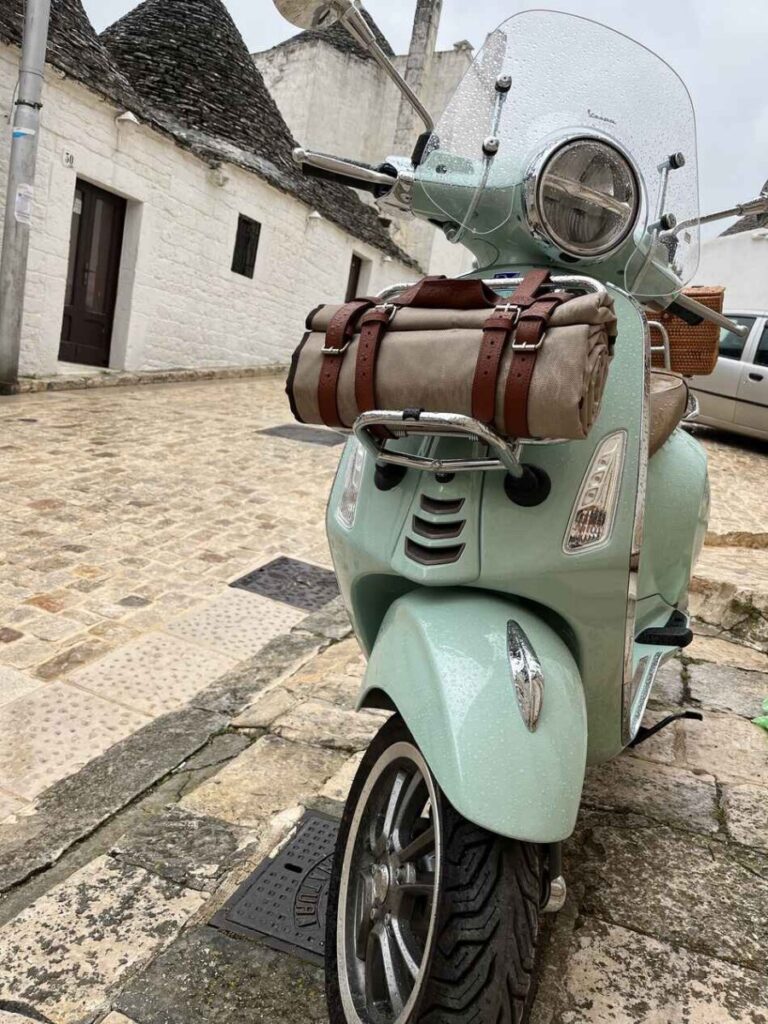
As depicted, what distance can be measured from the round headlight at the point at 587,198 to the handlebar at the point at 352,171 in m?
0.45

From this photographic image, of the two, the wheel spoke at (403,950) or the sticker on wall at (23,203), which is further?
the sticker on wall at (23,203)

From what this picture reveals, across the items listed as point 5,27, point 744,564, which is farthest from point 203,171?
point 744,564

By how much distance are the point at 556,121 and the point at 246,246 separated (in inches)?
556

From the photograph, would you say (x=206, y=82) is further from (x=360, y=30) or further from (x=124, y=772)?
(x=124, y=772)

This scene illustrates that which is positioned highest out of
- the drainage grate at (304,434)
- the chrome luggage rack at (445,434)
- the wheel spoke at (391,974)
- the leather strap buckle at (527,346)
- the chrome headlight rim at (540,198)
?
the chrome headlight rim at (540,198)

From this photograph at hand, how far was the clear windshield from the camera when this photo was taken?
190 centimetres

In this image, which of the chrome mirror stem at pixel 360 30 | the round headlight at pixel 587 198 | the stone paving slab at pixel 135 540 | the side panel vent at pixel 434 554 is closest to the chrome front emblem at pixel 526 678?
the side panel vent at pixel 434 554

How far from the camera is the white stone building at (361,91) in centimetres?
2295

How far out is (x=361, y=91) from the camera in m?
23.8

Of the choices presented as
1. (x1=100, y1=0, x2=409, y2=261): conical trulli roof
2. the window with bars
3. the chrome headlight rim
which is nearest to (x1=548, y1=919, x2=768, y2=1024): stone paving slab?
the chrome headlight rim

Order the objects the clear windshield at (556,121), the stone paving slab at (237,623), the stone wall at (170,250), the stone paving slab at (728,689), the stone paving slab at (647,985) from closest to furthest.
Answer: the stone paving slab at (647,985), the clear windshield at (556,121), the stone paving slab at (728,689), the stone paving slab at (237,623), the stone wall at (170,250)

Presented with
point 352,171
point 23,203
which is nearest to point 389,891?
point 352,171

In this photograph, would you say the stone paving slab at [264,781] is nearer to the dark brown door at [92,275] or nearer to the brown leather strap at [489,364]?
the brown leather strap at [489,364]

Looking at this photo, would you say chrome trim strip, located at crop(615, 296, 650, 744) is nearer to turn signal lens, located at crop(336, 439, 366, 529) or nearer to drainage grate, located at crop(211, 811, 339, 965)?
turn signal lens, located at crop(336, 439, 366, 529)
